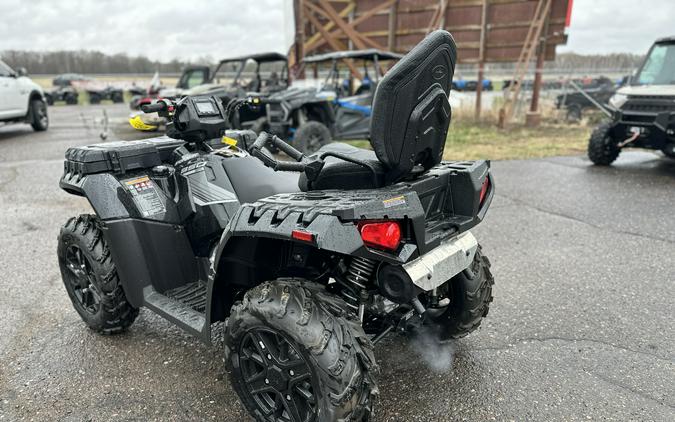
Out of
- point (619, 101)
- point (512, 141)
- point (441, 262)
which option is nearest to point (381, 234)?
point (441, 262)

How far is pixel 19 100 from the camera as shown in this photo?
11.6 meters

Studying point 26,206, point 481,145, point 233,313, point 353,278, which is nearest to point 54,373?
point 233,313

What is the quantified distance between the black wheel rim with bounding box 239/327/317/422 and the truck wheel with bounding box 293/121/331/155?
6472mm

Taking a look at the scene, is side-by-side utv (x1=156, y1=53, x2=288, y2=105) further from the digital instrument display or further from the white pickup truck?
the digital instrument display

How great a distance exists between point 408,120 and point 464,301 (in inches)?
46.0

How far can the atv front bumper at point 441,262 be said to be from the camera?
1.96m

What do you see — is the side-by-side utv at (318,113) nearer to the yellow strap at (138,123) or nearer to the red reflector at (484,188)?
the yellow strap at (138,123)

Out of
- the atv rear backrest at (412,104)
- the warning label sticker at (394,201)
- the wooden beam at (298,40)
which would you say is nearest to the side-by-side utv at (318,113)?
the wooden beam at (298,40)

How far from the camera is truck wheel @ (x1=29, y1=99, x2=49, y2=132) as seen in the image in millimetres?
12695

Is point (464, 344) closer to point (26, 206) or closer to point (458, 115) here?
point (26, 206)

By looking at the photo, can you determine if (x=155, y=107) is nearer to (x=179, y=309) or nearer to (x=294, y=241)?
(x=179, y=309)

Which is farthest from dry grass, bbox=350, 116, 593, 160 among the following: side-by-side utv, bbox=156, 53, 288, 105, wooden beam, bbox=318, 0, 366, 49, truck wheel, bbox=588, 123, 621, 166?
wooden beam, bbox=318, 0, 366, 49

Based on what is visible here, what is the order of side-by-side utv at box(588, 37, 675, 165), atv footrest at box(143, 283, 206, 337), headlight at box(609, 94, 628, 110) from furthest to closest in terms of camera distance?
headlight at box(609, 94, 628, 110) < side-by-side utv at box(588, 37, 675, 165) < atv footrest at box(143, 283, 206, 337)

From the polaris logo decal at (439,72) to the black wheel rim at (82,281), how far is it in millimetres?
2275
